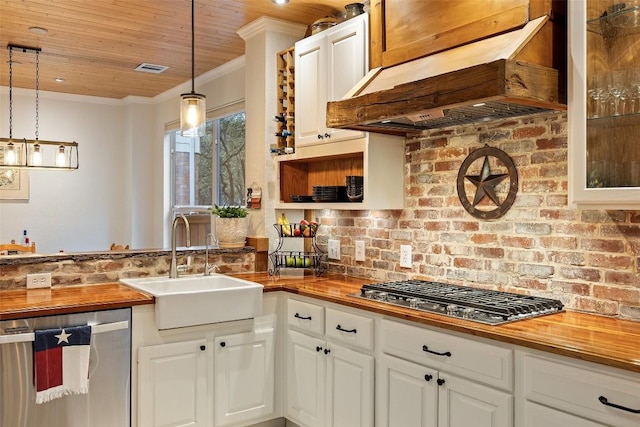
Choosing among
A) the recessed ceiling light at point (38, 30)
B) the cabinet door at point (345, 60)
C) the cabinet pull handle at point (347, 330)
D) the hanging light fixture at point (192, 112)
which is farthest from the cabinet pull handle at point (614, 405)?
the recessed ceiling light at point (38, 30)

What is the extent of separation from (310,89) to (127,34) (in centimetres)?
167

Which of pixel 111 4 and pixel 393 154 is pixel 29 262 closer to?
pixel 111 4

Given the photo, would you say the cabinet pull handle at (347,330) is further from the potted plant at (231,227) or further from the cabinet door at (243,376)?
the potted plant at (231,227)

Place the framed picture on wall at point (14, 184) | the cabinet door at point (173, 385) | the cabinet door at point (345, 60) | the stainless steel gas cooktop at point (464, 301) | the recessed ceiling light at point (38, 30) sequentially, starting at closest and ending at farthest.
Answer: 1. the stainless steel gas cooktop at point (464, 301)
2. the cabinet door at point (173, 385)
3. the cabinet door at point (345, 60)
4. the recessed ceiling light at point (38, 30)
5. the framed picture on wall at point (14, 184)

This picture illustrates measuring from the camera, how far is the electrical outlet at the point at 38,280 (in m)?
2.99

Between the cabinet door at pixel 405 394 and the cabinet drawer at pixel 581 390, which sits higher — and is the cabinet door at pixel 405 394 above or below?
below

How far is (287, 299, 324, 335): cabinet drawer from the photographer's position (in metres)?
2.93

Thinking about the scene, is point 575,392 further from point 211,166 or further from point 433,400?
point 211,166

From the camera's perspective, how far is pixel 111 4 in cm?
354

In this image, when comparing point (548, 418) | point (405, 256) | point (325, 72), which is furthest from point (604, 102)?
point (325, 72)

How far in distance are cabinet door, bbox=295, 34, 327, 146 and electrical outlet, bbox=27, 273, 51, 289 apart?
1.65 m

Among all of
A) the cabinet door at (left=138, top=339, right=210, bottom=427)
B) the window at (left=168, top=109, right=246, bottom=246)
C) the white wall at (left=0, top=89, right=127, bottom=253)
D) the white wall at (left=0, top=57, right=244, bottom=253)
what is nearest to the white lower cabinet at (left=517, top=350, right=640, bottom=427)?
the cabinet door at (left=138, top=339, right=210, bottom=427)

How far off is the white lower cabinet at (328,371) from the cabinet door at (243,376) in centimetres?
12

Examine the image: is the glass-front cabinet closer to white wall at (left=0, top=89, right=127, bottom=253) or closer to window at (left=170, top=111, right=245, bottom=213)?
window at (left=170, top=111, right=245, bottom=213)
